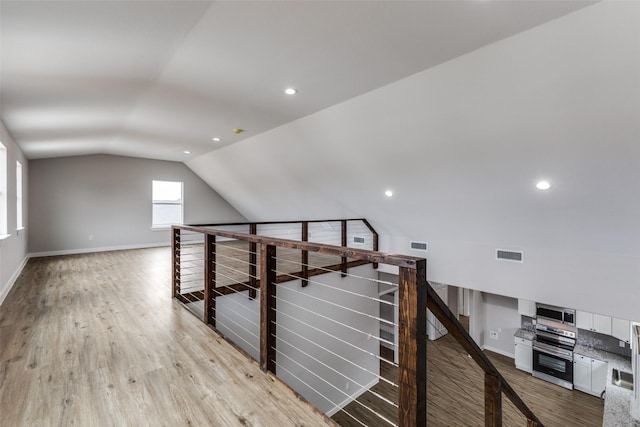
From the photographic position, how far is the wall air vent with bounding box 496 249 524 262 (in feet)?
14.8

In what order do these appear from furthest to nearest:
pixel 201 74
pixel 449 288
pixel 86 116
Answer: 1. pixel 449 288
2. pixel 86 116
3. pixel 201 74

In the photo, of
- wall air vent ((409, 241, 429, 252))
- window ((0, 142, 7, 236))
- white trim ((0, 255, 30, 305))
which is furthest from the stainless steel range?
window ((0, 142, 7, 236))

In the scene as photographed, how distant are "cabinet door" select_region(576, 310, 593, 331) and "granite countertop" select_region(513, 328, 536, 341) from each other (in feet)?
2.75

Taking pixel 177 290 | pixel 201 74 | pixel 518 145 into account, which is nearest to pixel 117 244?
pixel 177 290

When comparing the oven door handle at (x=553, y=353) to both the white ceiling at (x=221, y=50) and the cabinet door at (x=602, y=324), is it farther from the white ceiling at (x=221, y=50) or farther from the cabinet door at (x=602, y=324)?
the white ceiling at (x=221, y=50)

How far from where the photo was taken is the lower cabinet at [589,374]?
17.5ft

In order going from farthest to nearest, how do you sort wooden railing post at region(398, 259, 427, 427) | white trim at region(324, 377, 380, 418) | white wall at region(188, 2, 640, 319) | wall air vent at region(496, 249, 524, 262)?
white trim at region(324, 377, 380, 418) < wall air vent at region(496, 249, 524, 262) < white wall at region(188, 2, 640, 319) < wooden railing post at region(398, 259, 427, 427)

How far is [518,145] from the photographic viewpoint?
296 cm

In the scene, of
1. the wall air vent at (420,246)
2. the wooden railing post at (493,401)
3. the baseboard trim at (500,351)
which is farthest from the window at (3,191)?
the baseboard trim at (500,351)

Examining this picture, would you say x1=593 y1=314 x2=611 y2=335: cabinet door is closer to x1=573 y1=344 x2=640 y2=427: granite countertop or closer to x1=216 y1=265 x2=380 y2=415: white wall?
x1=573 y1=344 x2=640 y2=427: granite countertop

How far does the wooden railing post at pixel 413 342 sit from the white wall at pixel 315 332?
2588mm

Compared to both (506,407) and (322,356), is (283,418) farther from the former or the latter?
(506,407)

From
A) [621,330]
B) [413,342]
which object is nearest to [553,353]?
[621,330]

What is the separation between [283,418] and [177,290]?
103 inches
